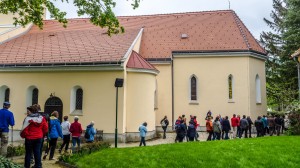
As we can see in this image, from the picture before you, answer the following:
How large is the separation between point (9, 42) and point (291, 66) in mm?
24364

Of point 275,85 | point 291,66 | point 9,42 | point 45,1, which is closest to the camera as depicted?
point 45,1

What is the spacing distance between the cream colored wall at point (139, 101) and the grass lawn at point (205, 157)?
747 centimetres

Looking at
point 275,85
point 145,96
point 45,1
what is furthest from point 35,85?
point 275,85

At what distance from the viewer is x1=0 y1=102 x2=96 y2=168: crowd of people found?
748cm

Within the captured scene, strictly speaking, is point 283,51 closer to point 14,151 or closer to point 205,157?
point 205,157

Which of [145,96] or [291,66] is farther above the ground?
[291,66]

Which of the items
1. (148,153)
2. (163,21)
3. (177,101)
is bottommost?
(148,153)

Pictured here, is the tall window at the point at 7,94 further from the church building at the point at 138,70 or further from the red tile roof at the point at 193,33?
the red tile roof at the point at 193,33

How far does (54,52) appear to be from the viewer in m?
19.8

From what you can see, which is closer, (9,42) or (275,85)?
(9,42)

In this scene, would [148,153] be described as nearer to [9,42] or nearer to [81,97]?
[81,97]

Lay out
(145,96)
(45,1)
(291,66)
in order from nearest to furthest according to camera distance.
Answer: (45,1), (145,96), (291,66)

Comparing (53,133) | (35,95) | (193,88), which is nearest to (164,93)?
(193,88)

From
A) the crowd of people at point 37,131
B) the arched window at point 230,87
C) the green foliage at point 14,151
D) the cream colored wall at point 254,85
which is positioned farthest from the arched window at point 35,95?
the cream colored wall at point 254,85
